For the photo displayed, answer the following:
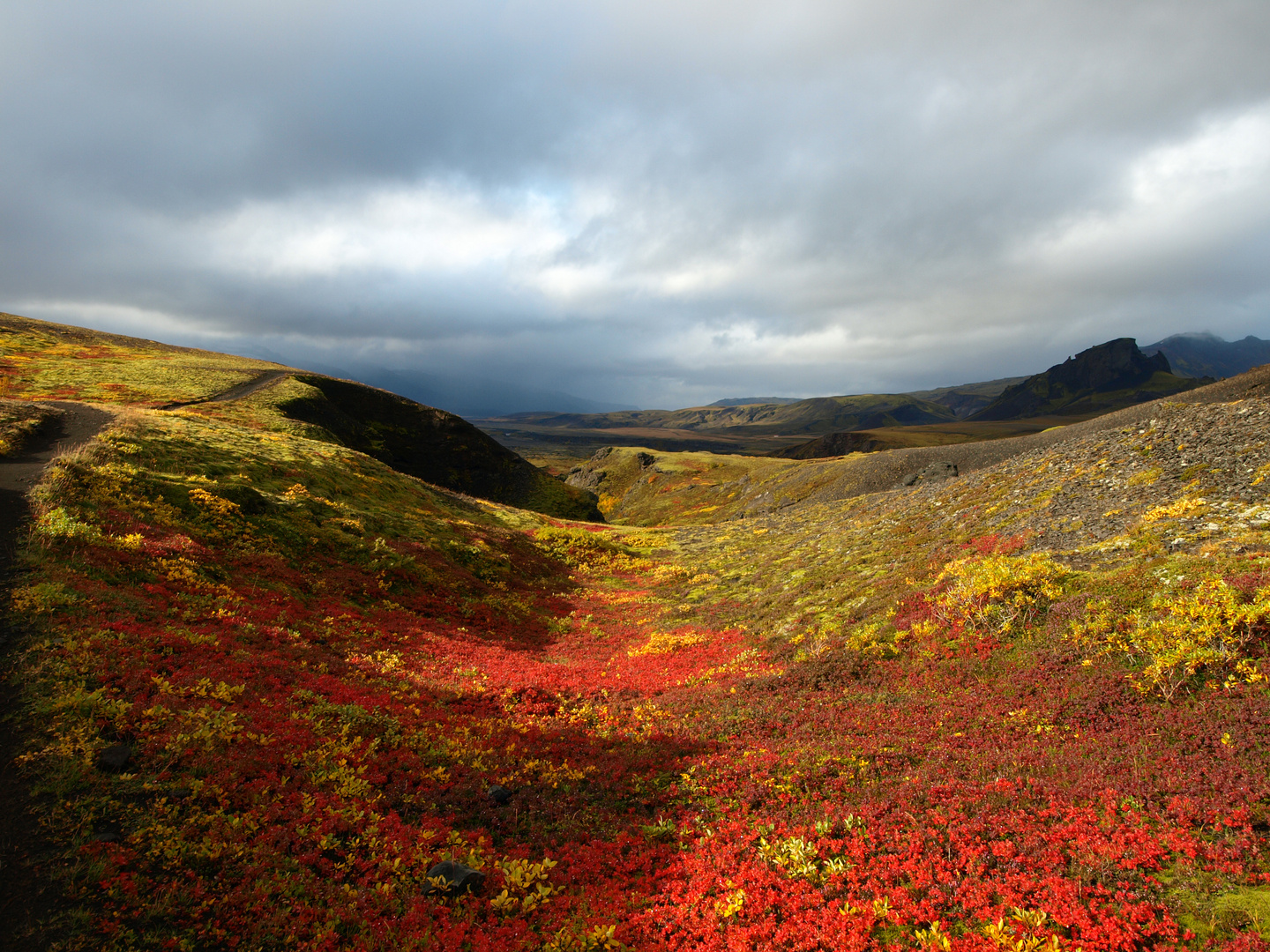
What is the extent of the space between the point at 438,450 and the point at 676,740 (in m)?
86.3

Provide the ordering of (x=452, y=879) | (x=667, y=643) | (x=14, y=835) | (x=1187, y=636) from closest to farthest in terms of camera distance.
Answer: (x=14, y=835)
(x=452, y=879)
(x=1187, y=636)
(x=667, y=643)

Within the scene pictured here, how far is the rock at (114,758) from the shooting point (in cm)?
870

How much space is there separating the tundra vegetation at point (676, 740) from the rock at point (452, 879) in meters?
0.06

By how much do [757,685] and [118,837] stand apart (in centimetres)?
1579

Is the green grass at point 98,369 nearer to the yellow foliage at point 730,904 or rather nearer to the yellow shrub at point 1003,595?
the yellow foliage at point 730,904

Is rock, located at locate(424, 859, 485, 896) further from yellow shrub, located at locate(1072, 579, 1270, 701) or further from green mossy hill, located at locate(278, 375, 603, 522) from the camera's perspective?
green mossy hill, located at locate(278, 375, 603, 522)

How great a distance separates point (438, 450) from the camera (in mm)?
91188

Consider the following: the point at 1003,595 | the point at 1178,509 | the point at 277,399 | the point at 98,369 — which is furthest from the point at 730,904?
the point at 98,369

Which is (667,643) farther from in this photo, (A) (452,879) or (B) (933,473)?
(B) (933,473)

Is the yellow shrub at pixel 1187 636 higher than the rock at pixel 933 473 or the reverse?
the reverse

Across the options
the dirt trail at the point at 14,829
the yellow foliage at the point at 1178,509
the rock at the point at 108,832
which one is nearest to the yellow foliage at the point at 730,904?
the dirt trail at the point at 14,829

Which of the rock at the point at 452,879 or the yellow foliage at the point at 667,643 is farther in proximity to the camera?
the yellow foliage at the point at 667,643

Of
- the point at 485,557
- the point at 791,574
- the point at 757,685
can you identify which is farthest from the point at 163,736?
the point at 791,574

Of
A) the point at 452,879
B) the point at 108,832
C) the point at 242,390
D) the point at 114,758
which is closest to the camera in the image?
the point at 108,832
